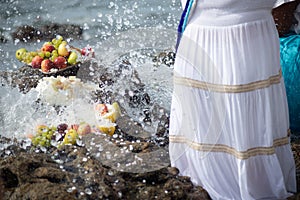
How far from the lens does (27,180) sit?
2.92 metres

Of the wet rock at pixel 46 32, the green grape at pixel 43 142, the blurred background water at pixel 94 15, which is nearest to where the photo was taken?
the green grape at pixel 43 142

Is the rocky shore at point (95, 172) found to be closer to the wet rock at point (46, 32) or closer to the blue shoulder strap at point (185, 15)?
the blue shoulder strap at point (185, 15)

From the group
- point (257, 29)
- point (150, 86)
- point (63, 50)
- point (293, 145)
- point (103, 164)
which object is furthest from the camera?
point (63, 50)

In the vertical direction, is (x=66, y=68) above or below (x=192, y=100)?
below

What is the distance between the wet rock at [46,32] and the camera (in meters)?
7.01

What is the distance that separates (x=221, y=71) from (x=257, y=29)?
0.28 m

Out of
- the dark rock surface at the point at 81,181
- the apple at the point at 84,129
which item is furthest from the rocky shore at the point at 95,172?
the apple at the point at 84,129

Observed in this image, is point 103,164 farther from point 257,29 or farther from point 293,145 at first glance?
point 293,145

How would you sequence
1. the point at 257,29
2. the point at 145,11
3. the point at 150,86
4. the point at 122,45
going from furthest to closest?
the point at 145,11 → the point at 122,45 → the point at 150,86 → the point at 257,29

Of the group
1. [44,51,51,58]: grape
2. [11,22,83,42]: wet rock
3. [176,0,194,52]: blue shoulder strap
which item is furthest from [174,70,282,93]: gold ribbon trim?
[11,22,83,42]: wet rock

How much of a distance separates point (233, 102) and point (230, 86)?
9cm

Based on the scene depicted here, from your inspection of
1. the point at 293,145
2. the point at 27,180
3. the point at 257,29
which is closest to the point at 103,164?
the point at 27,180

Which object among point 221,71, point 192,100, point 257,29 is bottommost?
point 192,100

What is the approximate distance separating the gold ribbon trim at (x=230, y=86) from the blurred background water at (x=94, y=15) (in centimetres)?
383
